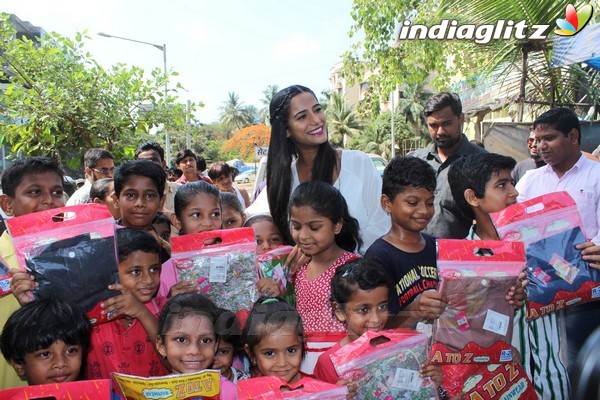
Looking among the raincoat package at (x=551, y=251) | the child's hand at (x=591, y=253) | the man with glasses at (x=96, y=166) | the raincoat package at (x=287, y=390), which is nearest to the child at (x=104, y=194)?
the man with glasses at (x=96, y=166)

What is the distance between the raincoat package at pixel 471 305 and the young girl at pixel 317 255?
1.69 ft

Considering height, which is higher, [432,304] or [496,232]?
[496,232]

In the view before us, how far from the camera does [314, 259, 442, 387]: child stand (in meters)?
2.04

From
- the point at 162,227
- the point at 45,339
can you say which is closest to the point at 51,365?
the point at 45,339

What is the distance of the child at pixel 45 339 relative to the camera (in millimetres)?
1860

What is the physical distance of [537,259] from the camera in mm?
2055

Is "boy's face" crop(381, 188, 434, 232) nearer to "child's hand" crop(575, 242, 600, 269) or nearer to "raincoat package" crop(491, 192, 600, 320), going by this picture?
"raincoat package" crop(491, 192, 600, 320)

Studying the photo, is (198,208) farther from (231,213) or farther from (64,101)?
(64,101)

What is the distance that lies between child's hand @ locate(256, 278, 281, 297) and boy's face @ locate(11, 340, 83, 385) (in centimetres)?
78

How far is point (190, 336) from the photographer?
1971 millimetres

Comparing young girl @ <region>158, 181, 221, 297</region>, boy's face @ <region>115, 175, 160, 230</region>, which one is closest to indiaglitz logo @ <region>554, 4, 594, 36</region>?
young girl @ <region>158, 181, 221, 297</region>

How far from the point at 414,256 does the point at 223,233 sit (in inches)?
34.5

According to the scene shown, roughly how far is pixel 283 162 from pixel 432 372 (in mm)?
1540

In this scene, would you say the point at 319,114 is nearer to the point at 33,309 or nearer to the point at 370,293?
the point at 370,293
